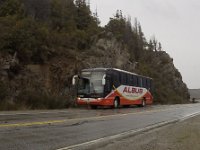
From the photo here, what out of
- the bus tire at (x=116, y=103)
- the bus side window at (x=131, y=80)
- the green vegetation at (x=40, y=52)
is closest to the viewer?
the green vegetation at (x=40, y=52)

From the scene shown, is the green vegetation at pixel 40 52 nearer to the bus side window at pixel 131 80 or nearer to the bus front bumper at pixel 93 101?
the bus front bumper at pixel 93 101

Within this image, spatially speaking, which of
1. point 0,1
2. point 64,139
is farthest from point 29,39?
point 64,139

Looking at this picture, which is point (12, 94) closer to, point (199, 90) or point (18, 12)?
point (18, 12)

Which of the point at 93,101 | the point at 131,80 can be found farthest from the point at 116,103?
the point at 131,80

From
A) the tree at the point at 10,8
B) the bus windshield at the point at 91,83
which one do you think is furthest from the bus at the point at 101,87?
the tree at the point at 10,8

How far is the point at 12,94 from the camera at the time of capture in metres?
30.6

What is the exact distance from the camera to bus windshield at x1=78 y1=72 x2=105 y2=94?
33.1 m

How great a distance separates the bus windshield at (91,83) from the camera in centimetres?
3312

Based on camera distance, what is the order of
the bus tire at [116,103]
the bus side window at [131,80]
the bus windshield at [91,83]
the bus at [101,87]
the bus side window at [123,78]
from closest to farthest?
the bus at [101,87], the bus windshield at [91,83], the bus tire at [116,103], the bus side window at [123,78], the bus side window at [131,80]

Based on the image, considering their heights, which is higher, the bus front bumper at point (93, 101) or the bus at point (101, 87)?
the bus at point (101, 87)

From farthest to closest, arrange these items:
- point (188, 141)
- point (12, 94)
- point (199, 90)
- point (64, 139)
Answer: point (199, 90) < point (12, 94) < point (188, 141) < point (64, 139)

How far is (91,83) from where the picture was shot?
33406 mm

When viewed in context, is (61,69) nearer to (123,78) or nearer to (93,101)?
(123,78)

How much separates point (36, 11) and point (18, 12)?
7.57m
